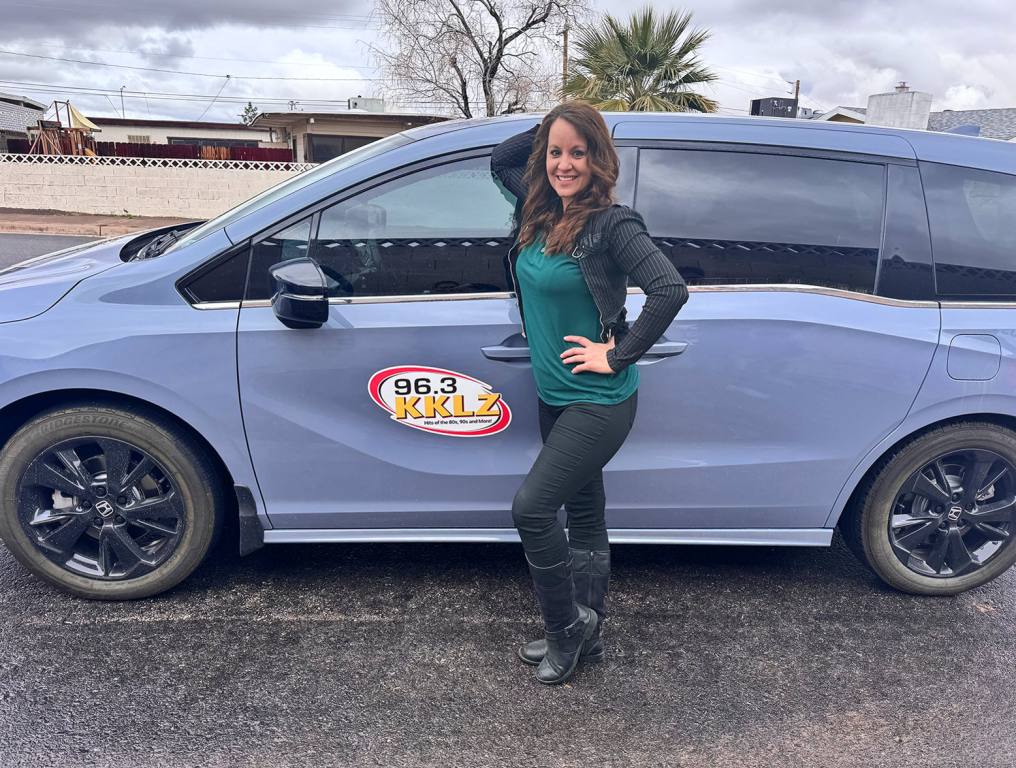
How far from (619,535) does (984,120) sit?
2900 centimetres

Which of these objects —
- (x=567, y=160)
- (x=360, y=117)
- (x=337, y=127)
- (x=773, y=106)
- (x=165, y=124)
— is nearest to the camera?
(x=567, y=160)

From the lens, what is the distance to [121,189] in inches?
786

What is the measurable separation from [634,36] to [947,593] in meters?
11.4

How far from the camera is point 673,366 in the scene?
9.19 ft

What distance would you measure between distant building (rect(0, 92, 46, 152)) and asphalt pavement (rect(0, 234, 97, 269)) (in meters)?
22.2

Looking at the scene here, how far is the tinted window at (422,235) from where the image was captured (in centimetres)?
279

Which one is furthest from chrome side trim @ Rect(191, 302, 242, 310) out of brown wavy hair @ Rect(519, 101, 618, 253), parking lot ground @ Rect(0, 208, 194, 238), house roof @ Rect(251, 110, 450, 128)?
house roof @ Rect(251, 110, 450, 128)

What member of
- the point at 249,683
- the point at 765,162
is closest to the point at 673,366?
the point at 765,162

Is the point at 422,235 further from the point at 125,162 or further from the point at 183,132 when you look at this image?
the point at 183,132

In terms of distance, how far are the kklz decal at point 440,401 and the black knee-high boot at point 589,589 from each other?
0.54 metres

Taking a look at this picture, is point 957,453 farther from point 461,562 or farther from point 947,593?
point 461,562

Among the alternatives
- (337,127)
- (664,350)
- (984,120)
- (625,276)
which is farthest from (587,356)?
(984,120)

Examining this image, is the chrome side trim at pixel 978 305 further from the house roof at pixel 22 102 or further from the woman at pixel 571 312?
the house roof at pixel 22 102

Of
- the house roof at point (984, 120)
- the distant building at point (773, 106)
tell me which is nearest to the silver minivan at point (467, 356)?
the distant building at point (773, 106)
